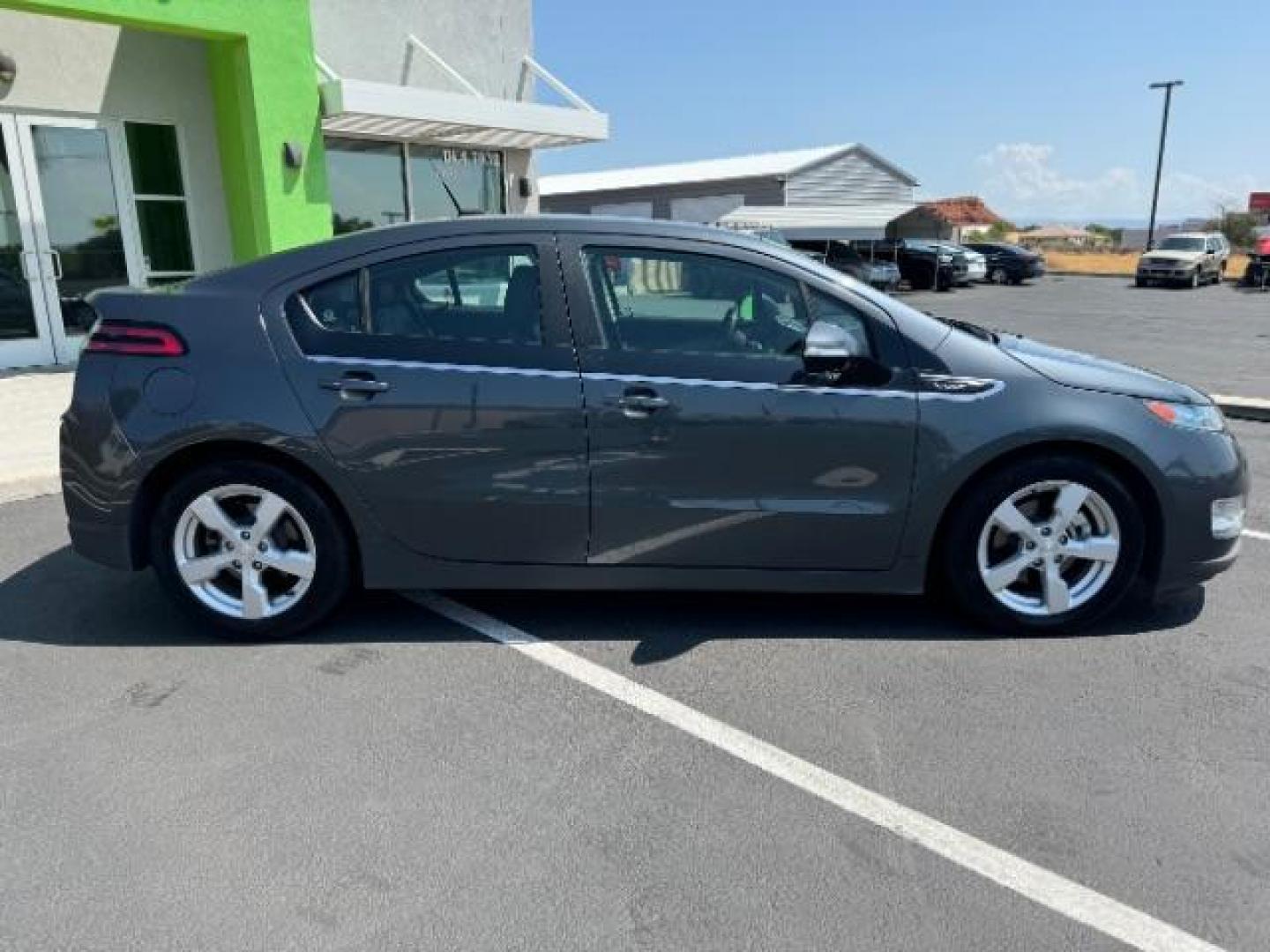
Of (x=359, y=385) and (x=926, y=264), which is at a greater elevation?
(x=359, y=385)

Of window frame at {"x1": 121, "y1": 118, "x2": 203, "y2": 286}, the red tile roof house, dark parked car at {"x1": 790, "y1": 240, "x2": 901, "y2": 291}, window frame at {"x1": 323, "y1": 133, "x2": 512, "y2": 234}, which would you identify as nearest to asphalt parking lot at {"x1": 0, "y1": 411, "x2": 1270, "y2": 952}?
window frame at {"x1": 121, "y1": 118, "x2": 203, "y2": 286}

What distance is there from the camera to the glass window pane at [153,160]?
9.55 m

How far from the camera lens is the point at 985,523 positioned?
3496 millimetres

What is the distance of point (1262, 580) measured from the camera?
4199 mm

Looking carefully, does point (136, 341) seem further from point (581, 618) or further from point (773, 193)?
point (773, 193)

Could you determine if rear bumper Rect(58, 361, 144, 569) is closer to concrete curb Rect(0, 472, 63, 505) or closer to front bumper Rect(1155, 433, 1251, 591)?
concrete curb Rect(0, 472, 63, 505)

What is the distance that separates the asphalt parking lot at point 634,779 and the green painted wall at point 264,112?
6.61 m

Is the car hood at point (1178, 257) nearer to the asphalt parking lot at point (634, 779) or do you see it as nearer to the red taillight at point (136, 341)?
the asphalt parking lot at point (634, 779)

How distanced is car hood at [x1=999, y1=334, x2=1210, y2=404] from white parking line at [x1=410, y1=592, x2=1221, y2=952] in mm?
1783

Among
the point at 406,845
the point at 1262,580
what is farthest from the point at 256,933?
the point at 1262,580

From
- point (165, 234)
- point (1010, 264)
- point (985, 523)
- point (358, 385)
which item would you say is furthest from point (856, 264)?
point (358, 385)

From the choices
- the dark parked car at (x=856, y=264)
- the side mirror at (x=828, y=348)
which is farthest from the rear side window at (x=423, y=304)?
the dark parked car at (x=856, y=264)

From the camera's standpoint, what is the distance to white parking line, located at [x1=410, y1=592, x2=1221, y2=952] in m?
2.14

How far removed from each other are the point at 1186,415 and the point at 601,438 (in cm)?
224
